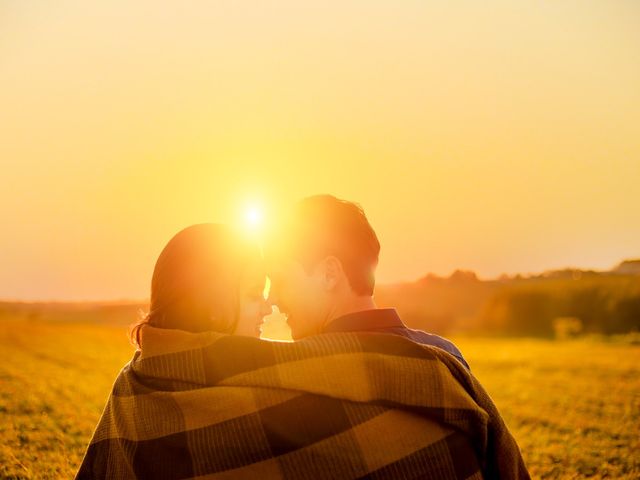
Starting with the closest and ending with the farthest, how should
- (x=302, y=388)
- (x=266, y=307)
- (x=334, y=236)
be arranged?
(x=302, y=388) → (x=334, y=236) → (x=266, y=307)

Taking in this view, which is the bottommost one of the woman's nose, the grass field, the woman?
the grass field

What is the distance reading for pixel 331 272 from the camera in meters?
3.73

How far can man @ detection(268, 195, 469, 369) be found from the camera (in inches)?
146

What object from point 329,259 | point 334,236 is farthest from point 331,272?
point 334,236

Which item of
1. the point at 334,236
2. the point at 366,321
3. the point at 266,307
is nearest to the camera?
the point at 366,321

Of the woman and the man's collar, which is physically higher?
the man's collar

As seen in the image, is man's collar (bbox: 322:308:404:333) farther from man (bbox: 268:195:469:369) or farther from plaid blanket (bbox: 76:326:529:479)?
plaid blanket (bbox: 76:326:529:479)

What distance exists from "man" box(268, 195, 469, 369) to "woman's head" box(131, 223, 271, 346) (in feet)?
1.01

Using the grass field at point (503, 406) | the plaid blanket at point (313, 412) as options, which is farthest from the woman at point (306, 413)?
the grass field at point (503, 406)

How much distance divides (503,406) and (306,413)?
838 cm

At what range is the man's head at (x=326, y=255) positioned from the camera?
370 cm

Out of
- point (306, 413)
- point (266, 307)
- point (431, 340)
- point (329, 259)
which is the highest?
point (329, 259)

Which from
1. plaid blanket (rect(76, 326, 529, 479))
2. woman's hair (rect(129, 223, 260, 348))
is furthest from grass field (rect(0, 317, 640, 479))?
plaid blanket (rect(76, 326, 529, 479))

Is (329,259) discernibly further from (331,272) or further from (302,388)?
(302,388)
